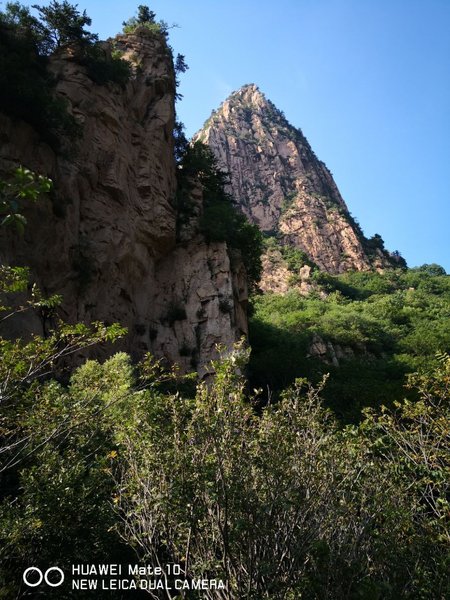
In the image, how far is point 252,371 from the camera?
3025 centimetres

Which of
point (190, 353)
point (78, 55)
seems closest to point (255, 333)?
point (190, 353)

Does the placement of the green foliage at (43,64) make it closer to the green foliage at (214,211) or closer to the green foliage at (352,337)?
the green foliage at (214,211)

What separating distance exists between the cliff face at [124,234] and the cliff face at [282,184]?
125ft

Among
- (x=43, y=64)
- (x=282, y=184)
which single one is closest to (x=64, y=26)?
(x=43, y=64)

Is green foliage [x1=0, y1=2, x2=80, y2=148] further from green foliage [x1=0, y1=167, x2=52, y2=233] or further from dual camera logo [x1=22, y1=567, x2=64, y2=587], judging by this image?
green foliage [x1=0, y1=167, x2=52, y2=233]

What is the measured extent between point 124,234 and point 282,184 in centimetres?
7611

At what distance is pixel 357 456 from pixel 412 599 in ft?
7.52

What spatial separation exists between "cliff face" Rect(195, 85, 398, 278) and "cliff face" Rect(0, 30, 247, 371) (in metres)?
38.2

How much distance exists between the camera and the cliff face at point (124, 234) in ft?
62.2

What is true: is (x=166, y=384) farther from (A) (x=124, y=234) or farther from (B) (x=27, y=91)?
(B) (x=27, y=91)

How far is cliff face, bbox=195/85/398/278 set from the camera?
257 ft

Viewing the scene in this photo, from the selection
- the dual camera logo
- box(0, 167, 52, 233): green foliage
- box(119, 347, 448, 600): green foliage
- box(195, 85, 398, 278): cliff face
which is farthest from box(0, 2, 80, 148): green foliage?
box(195, 85, 398, 278): cliff face

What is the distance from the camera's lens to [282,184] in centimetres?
9456

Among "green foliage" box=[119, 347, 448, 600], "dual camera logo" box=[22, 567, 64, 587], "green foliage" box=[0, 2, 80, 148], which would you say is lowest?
"dual camera logo" box=[22, 567, 64, 587]
